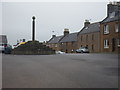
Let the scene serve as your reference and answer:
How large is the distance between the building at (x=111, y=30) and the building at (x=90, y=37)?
A: 581 cm

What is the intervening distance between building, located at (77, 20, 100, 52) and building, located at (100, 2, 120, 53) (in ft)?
19.1

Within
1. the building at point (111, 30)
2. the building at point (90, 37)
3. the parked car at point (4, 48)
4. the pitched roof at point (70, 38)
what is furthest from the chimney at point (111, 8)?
the parked car at point (4, 48)

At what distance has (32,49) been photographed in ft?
81.0

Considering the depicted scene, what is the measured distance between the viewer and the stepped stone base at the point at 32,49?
2367cm

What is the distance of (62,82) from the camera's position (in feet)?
19.0

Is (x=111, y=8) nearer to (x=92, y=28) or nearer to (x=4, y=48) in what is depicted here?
(x=92, y=28)

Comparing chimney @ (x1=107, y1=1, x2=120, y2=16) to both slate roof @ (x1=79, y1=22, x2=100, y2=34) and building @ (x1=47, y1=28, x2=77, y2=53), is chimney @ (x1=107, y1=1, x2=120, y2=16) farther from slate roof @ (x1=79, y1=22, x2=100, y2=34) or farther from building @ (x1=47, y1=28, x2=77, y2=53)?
building @ (x1=47, y1=28, x2=77, y2=53)

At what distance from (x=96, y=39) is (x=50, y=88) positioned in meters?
37.7

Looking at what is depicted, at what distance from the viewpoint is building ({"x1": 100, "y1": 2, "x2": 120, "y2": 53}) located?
3091cm

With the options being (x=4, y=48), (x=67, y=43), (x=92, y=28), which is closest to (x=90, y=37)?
(x=92, y=28)

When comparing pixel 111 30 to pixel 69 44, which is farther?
pixel 69 44

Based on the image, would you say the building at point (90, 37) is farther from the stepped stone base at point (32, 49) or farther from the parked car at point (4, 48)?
the parked car at point (4, 48)

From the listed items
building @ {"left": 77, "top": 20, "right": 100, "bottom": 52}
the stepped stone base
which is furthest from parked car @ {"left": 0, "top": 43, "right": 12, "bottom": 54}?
building @ {"left": 77, "top": 20, "right": 100, "bottom": 52}

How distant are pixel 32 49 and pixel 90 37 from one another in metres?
23.3
